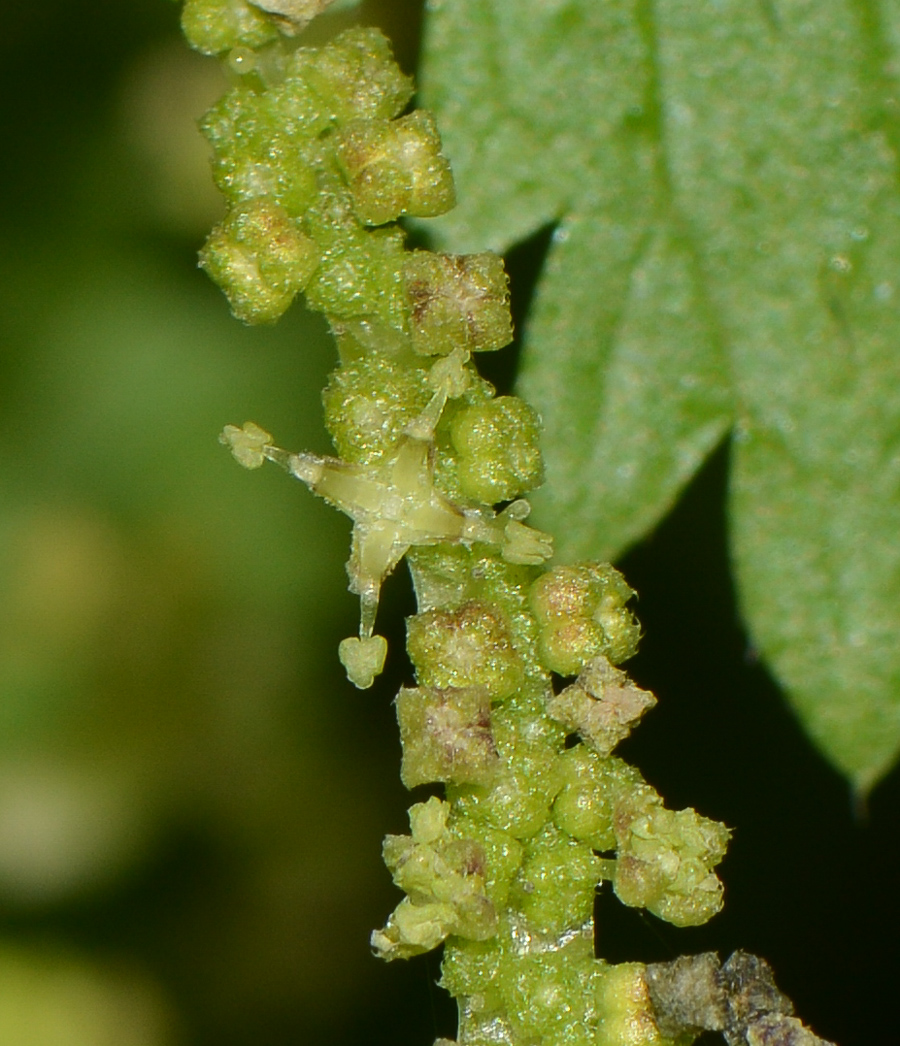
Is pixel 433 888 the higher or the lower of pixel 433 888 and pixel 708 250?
the lower

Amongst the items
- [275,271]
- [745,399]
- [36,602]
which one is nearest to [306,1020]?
[36,602]

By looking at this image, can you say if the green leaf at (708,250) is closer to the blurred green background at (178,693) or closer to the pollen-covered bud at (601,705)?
the pollen-covered bud at (601,705)

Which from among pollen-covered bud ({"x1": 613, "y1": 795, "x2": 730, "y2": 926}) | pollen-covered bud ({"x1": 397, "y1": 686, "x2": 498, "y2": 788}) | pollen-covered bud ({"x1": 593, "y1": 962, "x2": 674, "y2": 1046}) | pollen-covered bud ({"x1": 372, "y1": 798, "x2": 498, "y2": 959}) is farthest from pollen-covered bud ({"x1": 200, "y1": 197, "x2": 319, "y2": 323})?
pollen-covered bud ({"x1": 593, "y1": 962, "x2": 674, "y2": 1046})

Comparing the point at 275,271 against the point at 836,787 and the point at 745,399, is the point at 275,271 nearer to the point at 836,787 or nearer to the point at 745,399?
the point at 745,399

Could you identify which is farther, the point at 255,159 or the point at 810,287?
the point at 810,287

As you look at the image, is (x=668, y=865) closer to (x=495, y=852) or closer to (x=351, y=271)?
(x=495, y=852)

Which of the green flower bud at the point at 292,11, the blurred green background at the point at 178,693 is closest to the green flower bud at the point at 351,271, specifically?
the green flower bud at the point at 292,11

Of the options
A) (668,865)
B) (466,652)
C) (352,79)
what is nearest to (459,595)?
(466,652)

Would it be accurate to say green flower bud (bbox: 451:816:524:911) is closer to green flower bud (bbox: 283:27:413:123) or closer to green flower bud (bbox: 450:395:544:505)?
green flower bud (bbox: 450:395:544:505)
